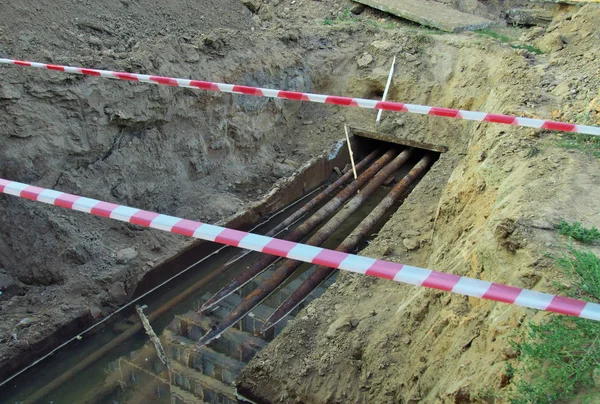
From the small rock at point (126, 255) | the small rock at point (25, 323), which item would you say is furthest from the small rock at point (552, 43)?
the small rock at point (25, 323)

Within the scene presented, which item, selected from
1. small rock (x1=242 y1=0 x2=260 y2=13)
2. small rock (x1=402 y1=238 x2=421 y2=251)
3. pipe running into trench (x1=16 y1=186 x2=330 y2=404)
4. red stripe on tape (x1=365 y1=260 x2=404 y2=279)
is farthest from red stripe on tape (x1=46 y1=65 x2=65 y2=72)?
small rock (x1=242 y1=0 x2=260 y2=13)

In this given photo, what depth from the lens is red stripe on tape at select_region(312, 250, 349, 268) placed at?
250 centimetres

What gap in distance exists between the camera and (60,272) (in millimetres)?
5688

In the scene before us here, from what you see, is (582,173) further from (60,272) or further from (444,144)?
(60,272)

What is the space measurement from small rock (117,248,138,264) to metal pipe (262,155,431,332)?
1.86 m

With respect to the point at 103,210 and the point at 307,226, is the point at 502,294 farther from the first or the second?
the point at 307,226

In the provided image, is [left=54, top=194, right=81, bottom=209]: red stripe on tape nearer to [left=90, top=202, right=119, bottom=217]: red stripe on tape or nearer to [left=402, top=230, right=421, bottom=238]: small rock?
[left=90, top=202, right=119, bottom=217]: red stripe on tape

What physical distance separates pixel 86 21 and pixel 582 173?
6410 millimetres

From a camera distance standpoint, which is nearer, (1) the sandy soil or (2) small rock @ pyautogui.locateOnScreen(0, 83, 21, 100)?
(1) the sandy soil

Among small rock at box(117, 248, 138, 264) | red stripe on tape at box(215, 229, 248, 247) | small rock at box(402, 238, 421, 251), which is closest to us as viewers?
red stripe on tape at box(215, 229, 248, 247)

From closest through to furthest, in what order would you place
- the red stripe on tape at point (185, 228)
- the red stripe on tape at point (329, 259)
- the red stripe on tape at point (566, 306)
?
the red stripe on tape at point (566, 306), the red stripe on tape at point (329, 259), the red stripe on tape at point (185, 228)

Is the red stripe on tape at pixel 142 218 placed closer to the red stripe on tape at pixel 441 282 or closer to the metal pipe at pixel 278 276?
the red stripe on tape at pixel 441 282

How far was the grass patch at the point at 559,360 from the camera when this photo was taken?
2.52 m

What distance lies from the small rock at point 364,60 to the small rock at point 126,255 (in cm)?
553
